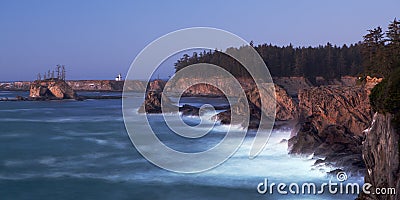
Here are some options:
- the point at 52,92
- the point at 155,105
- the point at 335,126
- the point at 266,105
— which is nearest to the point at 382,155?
the point at 335,126

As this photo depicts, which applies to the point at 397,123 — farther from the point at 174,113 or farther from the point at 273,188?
the point at 174,113

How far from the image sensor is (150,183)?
16500mm

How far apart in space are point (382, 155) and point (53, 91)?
229ft

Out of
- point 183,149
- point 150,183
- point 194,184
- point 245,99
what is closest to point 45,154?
point 183,149

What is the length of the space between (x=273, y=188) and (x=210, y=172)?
362cm

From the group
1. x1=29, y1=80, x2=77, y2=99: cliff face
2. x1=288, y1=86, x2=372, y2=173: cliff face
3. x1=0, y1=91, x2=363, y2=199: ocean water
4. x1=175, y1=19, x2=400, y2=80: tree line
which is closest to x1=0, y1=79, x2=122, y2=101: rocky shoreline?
x1=29, y1=80, x2=77, y2=99: cliff face

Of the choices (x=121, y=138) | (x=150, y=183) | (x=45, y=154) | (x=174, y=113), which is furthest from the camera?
(x=174, y=113)

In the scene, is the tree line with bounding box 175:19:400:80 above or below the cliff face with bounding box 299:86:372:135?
above

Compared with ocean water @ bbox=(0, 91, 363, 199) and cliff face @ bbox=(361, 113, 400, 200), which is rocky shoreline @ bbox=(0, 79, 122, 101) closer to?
ocean water @ bbox=(0, 91, 363, 199)

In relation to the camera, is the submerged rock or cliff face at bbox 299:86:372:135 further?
the submerged rock

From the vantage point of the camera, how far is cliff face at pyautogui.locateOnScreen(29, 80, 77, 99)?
72.3 meters

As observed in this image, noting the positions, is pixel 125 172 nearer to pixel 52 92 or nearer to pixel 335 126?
pixel 335 126

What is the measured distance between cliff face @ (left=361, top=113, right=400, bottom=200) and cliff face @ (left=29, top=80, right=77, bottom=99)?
67.2 meters

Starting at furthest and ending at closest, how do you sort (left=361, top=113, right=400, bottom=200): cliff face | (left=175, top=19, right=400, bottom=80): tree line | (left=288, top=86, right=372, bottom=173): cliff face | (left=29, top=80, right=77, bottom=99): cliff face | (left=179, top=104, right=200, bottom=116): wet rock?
1. (left=29, top=80, right=77, bottom=99): cliff face
2. (left=175, top=19, right=400, bottom=80): tree line
3. (left=179, top=104, right=200, bottom=116): wet rock
4. (left=288, top=86, right=372, bottom=173): cliff face
5. (left=361, top=113, right=400, bottom=200): cliff face
